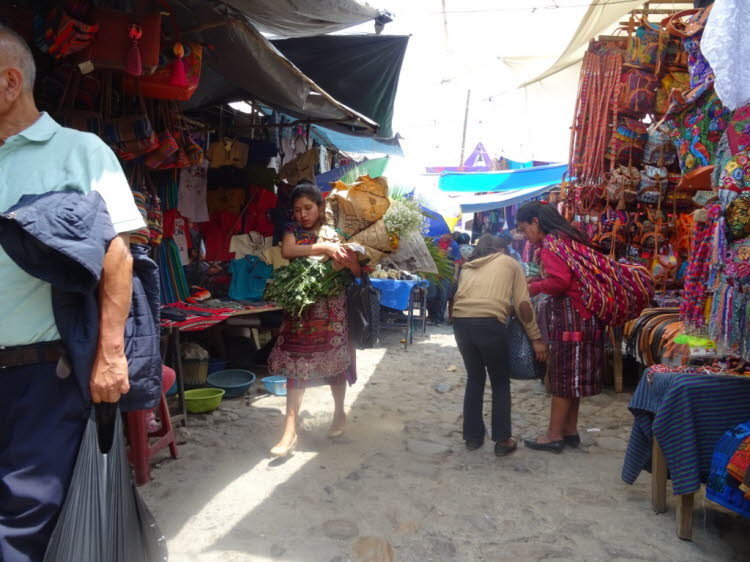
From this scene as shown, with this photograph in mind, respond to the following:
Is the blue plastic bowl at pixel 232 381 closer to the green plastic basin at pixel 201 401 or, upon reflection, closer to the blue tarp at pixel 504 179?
the green plastic basin at pixel 201 401

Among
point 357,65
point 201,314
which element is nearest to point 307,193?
point 201,314

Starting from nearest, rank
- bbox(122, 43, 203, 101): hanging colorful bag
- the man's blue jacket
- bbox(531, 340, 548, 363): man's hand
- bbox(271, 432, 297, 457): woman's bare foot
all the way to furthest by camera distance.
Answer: the man's blue jacket
bbox(122, 43, 203, 101): hanging colorful bag
bbox(271, 432, 297, 457): woman's bare foot
bbox(531, 340, 548, 363): man's hand

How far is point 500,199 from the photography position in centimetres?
945

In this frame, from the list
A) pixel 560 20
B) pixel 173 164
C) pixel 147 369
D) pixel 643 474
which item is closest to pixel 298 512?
pixel 147 369

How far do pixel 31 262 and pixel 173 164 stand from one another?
8.55 feet

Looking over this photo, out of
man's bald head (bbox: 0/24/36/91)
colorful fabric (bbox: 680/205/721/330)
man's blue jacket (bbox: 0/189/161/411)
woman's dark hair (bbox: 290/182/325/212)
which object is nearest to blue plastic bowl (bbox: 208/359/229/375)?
woman's dark hair (bbox: 290/182/325/212)

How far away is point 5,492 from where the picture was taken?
144cm

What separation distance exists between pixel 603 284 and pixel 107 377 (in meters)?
3.14

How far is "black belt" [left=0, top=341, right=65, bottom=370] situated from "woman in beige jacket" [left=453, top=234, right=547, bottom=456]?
2.72 m

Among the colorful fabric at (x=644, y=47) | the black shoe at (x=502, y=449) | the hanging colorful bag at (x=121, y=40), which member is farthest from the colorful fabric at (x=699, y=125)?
the hanging colorful bag at (x=121, y=40)

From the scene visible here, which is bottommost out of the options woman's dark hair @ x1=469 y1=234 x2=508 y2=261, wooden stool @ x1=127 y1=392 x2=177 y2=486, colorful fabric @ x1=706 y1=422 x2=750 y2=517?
wooden stool @ x1=127 y1=392 x2=177 y2=486

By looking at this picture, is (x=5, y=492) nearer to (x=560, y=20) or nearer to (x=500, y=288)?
(x=500, y=288)

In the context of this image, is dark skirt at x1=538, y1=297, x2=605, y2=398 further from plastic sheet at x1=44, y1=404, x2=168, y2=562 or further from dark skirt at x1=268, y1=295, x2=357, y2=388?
plastic sheet at x1=44, y1=404, x2=168, y2=562

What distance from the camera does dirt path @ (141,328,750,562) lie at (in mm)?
2514
